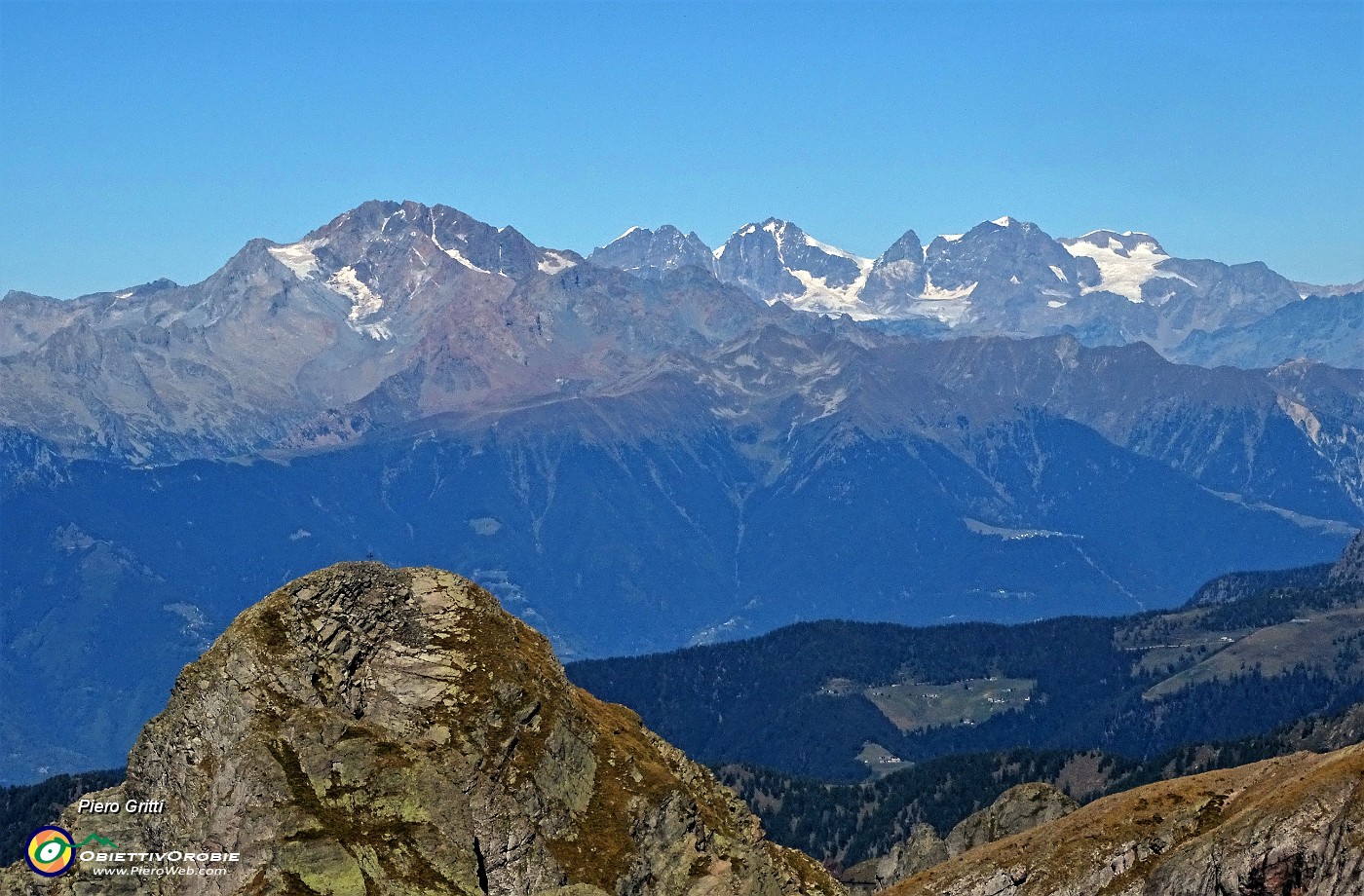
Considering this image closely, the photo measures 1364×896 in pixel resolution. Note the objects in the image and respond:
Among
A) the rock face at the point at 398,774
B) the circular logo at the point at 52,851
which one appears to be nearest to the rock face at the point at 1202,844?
the rock face at the point at 398,774

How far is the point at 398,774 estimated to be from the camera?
9869 cm

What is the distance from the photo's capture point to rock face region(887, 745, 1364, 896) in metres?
124

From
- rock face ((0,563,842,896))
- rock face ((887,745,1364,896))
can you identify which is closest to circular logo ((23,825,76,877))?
rock face ((0,563,842,896))

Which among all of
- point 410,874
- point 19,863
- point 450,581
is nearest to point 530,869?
point 410,874

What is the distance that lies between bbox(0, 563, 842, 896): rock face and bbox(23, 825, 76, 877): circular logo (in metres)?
0.80

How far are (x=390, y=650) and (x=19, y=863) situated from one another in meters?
21.6

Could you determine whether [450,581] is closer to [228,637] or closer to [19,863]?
[228,637]

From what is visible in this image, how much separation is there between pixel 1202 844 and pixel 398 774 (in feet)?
203

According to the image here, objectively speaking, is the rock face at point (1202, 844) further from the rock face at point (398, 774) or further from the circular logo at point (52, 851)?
the circular logo at point (52, 851)

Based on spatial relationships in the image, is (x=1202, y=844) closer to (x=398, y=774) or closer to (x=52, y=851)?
(x=398, y=774)

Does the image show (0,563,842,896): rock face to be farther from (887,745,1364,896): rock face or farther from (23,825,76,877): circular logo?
(887,745,1364,896): rock face

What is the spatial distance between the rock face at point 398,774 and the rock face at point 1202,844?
107 feet

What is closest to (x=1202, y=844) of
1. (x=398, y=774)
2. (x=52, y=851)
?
(x=398, y=774)

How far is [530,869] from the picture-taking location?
331 ft
